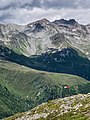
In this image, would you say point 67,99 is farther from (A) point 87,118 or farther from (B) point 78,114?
(A) point 87,118

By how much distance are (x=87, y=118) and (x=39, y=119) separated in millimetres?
31836

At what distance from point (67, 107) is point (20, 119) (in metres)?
24.5

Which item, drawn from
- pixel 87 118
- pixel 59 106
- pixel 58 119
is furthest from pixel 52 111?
pixel 87 118

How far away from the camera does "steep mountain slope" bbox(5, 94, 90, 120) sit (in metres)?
114

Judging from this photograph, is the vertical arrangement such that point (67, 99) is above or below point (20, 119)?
above

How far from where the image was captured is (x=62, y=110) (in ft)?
402

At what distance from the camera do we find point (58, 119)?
11231 cm

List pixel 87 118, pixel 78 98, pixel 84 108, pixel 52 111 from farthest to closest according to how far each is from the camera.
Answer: pixel 78 98 < pixel 52 111 < pixel 84 108 < pixel 87 118

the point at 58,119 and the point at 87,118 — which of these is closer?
the point at 87,118

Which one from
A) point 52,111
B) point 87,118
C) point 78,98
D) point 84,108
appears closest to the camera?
point 87,118

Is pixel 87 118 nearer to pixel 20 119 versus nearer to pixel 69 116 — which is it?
pixel 69 116

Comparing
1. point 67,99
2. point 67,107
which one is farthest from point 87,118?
point 67,99

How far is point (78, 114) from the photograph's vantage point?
356 feet

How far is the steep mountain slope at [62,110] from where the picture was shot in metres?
114
